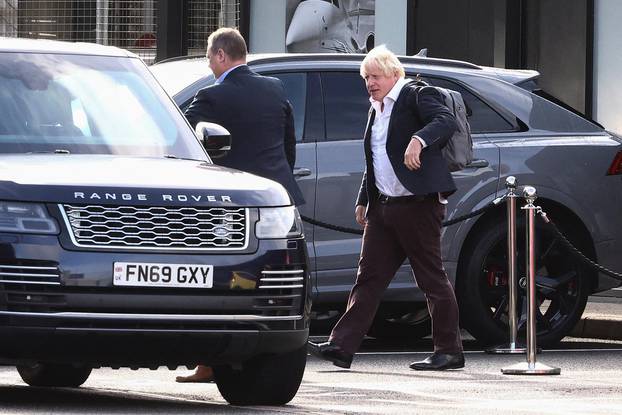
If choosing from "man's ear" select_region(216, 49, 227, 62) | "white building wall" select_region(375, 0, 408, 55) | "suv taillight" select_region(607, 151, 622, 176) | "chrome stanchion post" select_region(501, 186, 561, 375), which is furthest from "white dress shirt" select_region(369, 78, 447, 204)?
"white building wall" select_region(375, 0, 408, 55)

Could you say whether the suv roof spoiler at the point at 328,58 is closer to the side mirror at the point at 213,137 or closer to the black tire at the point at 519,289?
the black tire at the point at 519,289

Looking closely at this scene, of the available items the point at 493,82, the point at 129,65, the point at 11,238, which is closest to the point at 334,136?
the point at 493,82

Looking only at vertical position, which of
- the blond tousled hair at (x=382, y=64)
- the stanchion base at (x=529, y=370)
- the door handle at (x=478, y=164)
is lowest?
the stanchion base at (x=529, y=370)

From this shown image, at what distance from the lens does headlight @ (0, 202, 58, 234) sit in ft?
25.6

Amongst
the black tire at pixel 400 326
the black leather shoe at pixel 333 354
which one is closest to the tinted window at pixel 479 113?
the black tire at pixel 400 326

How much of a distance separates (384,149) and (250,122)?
73 cm

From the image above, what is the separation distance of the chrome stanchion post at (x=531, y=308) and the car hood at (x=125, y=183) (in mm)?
2682

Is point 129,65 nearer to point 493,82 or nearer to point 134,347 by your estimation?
point 134,347

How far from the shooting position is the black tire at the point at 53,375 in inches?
380

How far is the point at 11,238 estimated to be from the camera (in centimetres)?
778

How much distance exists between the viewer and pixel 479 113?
489 inches

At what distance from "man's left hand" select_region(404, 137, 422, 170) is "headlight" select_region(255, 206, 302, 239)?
5.84 feet

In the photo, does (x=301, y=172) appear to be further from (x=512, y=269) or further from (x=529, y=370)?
(x=529, y=370)

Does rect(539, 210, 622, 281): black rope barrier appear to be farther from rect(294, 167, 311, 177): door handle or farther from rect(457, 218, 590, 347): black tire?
rect(294, 167, 311, 177): door handle
